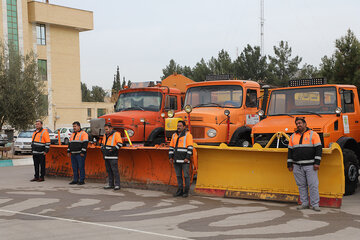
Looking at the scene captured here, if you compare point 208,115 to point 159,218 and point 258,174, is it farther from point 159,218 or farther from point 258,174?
point 159,218

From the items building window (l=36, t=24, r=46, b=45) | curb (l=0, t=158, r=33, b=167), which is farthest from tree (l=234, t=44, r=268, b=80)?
curb (l=0, t=158, r=33, b=167)

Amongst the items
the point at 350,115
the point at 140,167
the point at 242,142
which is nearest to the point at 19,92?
the point at 140,167

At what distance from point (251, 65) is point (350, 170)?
113ft

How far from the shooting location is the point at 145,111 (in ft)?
47.8

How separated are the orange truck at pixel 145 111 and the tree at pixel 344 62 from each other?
12.8 metres

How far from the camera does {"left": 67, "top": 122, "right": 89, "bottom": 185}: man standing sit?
1318 cm

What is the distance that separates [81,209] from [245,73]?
36422 mm

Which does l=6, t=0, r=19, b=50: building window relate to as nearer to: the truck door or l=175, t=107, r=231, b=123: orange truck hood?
l=175, t=107, r=231, b=123: orange truck hood

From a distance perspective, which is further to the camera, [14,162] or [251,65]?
[251,65]

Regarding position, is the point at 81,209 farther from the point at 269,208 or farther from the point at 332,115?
the point at 332,115

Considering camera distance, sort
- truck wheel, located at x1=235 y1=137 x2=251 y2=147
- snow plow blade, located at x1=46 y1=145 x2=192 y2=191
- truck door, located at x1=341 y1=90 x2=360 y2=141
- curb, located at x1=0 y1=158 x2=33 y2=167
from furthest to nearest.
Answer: curb, located at x1=0 y1=158 x2=33 y2=167 → truck wheel, located at x1=235 y1=137 x2=251 y2=147 → snow plow blade, located at x1=46 y1=145 x2=192 y2=191 → truck door, located at x1=341 y1=90 x2=360 y2=141

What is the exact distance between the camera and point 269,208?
29.8 ft

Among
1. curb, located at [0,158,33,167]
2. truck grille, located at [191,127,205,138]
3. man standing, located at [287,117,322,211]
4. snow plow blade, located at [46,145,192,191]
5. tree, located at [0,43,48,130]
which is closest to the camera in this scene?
man standing, located at [287,117,322,211]

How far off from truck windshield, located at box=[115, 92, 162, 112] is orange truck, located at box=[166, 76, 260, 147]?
1.34 meters
